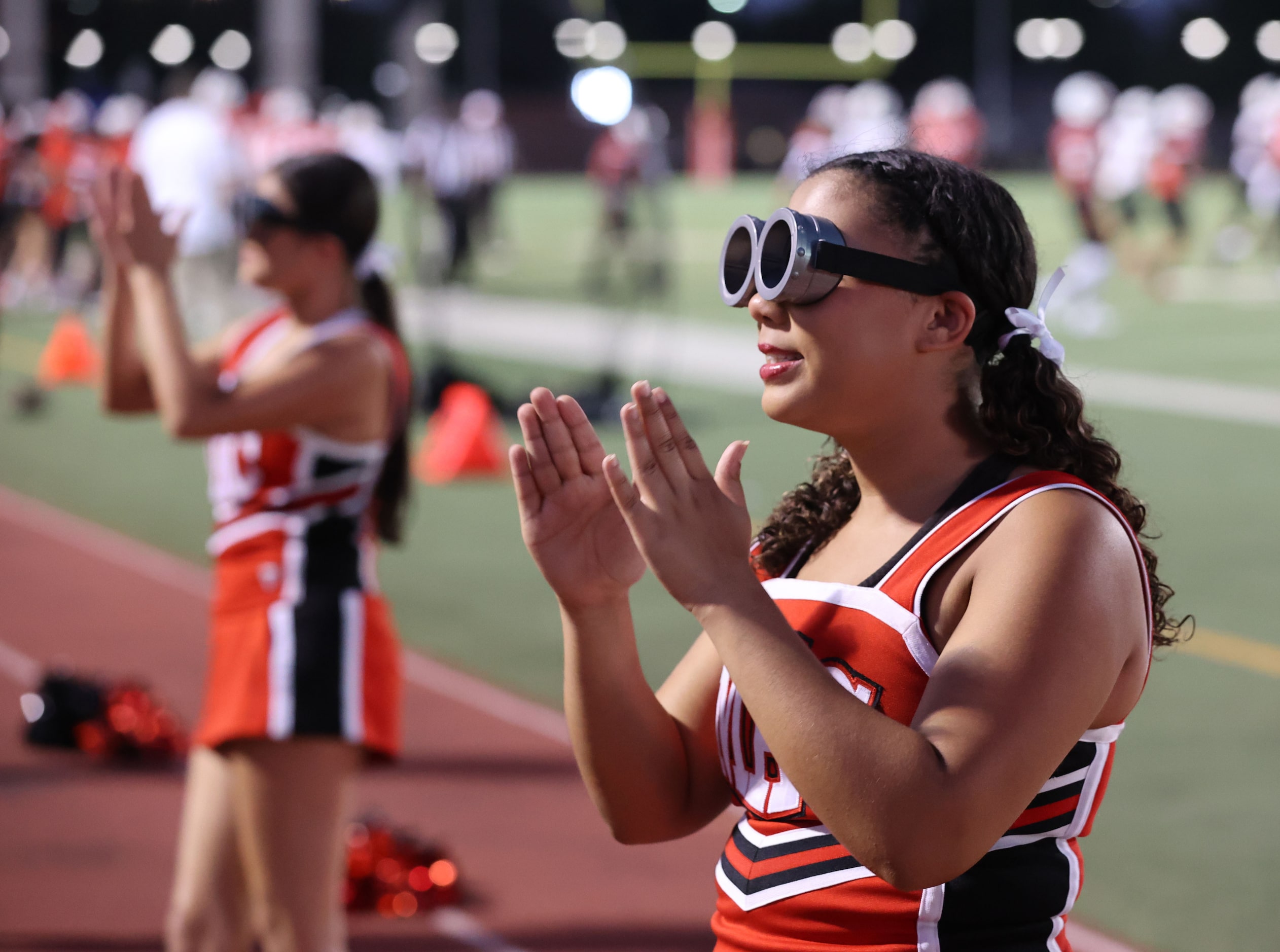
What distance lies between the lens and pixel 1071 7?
42.7 m

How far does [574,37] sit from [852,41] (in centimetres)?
2351

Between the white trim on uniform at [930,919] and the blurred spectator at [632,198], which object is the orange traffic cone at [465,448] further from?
the white trim on uniform at [930,919]

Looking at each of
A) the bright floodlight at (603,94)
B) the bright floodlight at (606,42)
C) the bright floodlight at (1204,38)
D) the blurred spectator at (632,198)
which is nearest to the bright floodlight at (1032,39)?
the bright floodlight at (1204,38)

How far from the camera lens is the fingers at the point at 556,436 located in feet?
6.24

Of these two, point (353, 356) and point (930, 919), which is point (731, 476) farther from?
point (353, 356)

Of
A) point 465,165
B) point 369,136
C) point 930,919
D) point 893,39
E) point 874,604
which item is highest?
point 893,39

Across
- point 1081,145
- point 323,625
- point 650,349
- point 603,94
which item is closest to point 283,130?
point 650,349

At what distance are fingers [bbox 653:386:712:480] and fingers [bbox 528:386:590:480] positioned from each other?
0.23 m

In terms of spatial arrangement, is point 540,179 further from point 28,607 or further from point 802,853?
point 802,853

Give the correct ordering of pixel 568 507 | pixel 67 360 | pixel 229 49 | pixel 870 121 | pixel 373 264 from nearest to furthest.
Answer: pixel 568 507 → pixel 373 264 → pixel 67 360 → pixel 229 49 → pixel 870 121

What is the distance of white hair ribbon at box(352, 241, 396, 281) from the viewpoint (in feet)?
12.3

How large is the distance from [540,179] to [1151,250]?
2516 centimetres

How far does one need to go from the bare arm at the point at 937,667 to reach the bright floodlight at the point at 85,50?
21.5m

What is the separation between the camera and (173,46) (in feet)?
72.6
